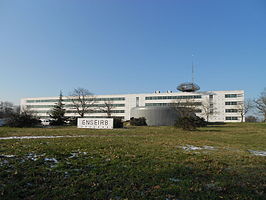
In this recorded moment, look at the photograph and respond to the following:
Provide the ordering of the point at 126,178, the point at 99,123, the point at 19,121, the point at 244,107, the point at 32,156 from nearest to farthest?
1. the point at 126,178
2. the point at 32,156
3. the point at 19,121
4. the point at 99,123
5. the point at 244,107

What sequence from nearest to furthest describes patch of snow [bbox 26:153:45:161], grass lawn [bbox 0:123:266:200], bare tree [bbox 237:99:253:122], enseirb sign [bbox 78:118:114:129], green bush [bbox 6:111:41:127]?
grass lawn [bbox 0:123:266:200] < patch of snow [bbox 26:153:45:161] < green bush [bbox 6:111:41:127] < enseirb sign [bbox 78:118:114:129] < bare tree [bbox 237:99:253:122]

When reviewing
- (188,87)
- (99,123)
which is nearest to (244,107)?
(188,87)

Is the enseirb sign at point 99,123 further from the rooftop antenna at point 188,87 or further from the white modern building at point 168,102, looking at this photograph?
the rooftop antenna at point 188,87

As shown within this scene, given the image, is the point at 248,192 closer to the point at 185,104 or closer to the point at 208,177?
the point at 208,177

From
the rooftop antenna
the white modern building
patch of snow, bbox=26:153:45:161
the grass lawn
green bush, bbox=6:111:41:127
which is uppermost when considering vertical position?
the rooftop antenna

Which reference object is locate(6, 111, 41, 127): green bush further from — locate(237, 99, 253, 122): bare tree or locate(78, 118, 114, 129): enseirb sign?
locate(237, 99, 253, 122): bare tree

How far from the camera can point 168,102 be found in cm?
7019

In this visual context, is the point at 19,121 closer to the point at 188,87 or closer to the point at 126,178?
the point at 126,178

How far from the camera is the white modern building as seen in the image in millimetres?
64688

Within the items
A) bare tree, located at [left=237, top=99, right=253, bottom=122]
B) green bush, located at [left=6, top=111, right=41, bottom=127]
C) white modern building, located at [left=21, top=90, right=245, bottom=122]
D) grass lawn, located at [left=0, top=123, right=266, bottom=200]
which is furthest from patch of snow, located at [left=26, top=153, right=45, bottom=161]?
bare tree, located at [left=237, top=99, right=253, bottom=122]

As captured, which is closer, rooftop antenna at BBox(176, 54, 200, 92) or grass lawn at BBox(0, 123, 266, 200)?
grass lawn at BBox(0, 123, 266, 200)

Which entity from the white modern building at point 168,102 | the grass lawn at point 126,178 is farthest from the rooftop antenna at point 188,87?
the grass lawn at point 126,178

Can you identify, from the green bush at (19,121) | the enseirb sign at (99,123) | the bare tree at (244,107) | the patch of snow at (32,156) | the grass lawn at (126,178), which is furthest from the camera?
the bare tree at (244,107)

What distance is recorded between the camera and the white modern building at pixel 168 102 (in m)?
64.7
